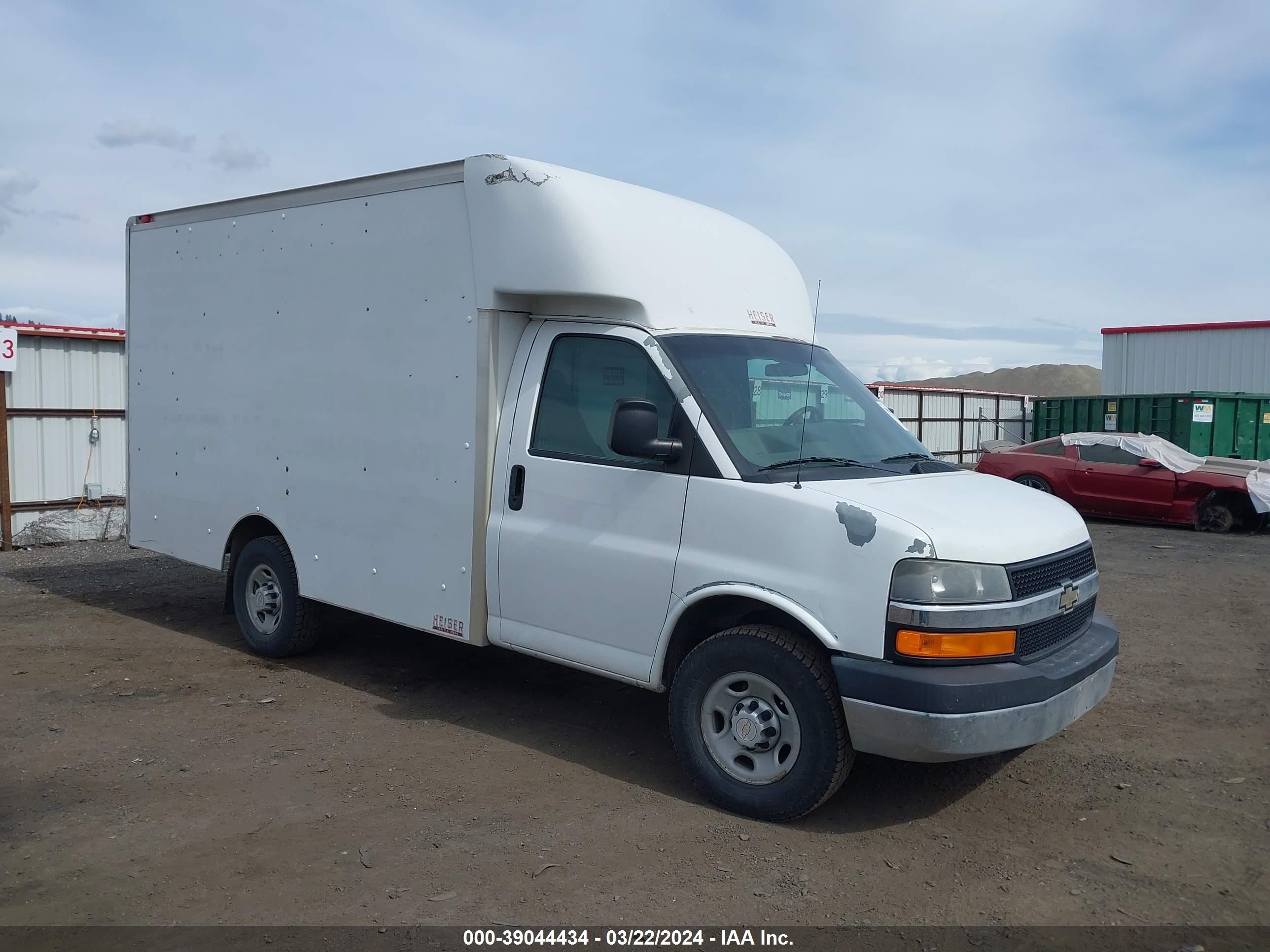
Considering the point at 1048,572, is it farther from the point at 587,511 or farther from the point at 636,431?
the point at 587,511

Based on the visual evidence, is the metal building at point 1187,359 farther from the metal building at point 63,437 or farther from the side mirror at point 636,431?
the side mirror at point 636,431

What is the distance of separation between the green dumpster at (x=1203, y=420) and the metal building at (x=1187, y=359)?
14.6 feet

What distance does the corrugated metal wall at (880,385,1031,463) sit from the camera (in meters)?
25.1

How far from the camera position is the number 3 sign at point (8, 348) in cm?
1195

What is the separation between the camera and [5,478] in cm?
1207

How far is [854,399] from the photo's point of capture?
5.71 metres

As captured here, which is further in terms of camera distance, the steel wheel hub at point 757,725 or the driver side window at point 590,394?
the driver side window at point 590,394

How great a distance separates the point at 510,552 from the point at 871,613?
2050mm

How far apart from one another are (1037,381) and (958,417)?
70.0 meters

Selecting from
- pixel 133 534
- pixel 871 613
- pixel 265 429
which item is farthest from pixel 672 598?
pixel 133 534

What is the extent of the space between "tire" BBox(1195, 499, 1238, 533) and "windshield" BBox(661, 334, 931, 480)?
12.1m

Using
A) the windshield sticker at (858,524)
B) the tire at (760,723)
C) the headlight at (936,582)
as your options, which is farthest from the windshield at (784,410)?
the tire at (760,723)

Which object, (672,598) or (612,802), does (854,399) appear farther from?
(612,802)

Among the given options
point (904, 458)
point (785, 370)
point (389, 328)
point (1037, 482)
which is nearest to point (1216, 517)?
point (1037, 482)
